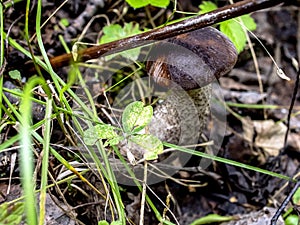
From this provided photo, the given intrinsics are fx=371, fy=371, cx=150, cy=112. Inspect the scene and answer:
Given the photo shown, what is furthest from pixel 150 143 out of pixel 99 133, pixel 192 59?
pixel 192 59

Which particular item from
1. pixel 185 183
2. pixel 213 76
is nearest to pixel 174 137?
pixel 185 183

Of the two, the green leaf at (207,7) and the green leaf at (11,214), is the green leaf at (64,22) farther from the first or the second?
the green leaf at (11,214)

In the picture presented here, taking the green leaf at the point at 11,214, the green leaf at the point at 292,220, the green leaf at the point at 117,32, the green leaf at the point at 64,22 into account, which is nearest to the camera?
the green leaf at the point at 11,214

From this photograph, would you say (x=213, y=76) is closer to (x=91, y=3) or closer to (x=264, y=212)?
(x=264, y=212)

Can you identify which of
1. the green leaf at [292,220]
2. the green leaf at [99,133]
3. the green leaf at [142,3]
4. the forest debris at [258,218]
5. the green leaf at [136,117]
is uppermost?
the green leaf at [142,3]

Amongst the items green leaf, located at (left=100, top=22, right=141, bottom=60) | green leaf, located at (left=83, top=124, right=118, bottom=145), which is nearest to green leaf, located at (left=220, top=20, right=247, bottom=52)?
green leaf, located at (left=100, top=22, right=141, bottom=60)

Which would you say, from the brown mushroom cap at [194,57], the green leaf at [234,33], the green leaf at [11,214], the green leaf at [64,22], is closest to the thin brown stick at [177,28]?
the brown mushroom cap at [194,57]
